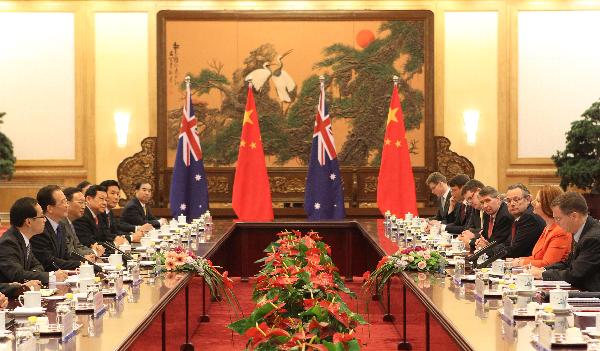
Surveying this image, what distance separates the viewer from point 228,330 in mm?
7637

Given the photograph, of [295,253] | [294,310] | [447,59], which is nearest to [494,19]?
[447,59]

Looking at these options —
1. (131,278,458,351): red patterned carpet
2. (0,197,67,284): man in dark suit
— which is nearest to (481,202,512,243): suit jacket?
(131,278,458,351): red patterned carpet

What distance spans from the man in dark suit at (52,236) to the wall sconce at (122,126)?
7.84m

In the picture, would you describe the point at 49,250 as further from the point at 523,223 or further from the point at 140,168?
the point at 140,168

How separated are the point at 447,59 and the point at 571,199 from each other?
9412 millimetres

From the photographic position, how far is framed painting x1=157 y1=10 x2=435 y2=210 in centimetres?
1451

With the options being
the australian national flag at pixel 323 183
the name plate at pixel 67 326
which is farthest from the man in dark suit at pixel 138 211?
the name plate at pixel 67 326

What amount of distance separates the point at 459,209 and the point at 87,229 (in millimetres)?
3718

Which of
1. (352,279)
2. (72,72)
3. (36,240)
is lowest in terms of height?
(352,279)

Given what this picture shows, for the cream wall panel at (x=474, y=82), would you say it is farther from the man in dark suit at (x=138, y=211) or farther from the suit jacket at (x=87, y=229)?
the suit jacket at (x=87, y=229)

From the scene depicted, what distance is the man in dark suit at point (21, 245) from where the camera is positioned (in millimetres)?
5434

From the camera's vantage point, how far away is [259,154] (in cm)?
1177

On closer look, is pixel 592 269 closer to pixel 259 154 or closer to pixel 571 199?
pixel 571 199

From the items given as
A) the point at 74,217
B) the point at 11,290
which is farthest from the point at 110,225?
the point at 11,290
